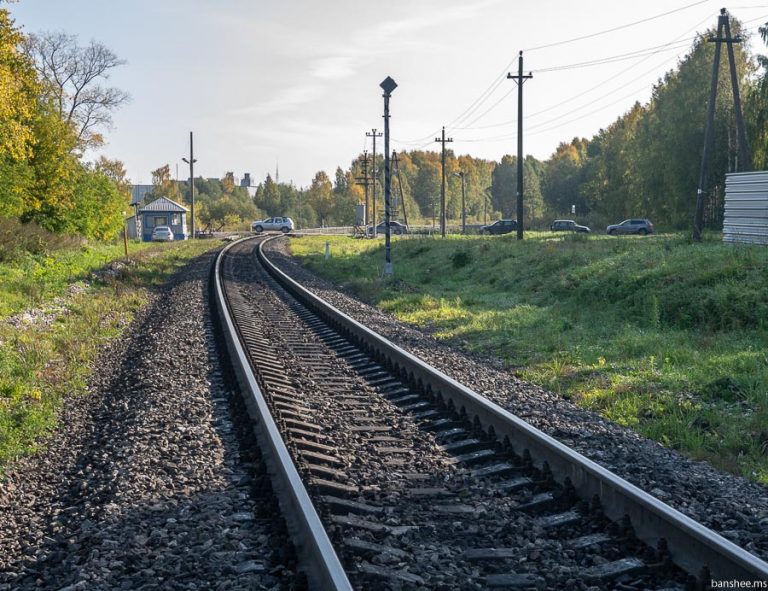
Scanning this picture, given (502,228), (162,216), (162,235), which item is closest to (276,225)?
(162,216)

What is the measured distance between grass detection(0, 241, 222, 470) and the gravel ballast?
332 mm

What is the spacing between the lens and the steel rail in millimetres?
3924

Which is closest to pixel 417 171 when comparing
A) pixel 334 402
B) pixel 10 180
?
pixel 10 180

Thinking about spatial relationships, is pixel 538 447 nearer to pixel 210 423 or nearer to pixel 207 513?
pixel 207 513

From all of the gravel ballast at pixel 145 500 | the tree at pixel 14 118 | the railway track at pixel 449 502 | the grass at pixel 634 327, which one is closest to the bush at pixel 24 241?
the tree at pixel 14 118

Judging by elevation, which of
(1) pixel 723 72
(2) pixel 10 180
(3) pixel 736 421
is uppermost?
(1) pixel 723 72

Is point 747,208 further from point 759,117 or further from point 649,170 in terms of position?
point 649,170

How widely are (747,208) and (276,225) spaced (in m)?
65.4

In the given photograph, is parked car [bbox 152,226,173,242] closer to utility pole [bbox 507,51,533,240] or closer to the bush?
the bush

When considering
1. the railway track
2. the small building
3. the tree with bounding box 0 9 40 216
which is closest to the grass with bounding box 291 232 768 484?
the railway track

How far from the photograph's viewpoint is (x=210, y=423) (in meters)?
7.48

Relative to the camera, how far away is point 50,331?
1381 cm

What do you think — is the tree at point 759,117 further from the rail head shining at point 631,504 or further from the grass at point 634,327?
the rail head shining at point 631,504

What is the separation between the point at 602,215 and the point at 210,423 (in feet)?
281
